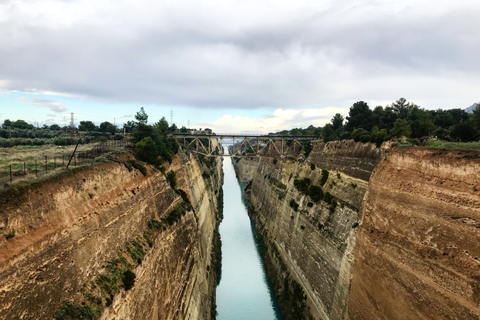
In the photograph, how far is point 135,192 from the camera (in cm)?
1700

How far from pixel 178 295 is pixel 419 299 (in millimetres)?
13072

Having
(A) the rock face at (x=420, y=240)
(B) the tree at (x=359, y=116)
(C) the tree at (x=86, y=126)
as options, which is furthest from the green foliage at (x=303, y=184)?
→ (C) the tree at (x=86, y=126)

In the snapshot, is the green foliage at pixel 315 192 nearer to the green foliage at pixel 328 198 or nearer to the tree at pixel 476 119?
the green foliage at pixel 328 198

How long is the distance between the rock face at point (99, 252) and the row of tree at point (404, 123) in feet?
52.5

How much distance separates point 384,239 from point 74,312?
579 inches

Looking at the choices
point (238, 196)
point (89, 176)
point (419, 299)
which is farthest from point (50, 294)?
point (238, 196)

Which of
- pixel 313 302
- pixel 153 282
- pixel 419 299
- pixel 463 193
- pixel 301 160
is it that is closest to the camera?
pixel 463 193

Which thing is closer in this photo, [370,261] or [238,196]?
[370,261]

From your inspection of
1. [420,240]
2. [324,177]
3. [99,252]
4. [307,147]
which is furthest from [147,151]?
[307,147]

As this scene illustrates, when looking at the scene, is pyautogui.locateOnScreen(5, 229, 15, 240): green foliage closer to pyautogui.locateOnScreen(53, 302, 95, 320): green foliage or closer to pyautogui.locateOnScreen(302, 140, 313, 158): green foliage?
pyautogui.locateOnScreen(53, 302, 95, 320): green foliage

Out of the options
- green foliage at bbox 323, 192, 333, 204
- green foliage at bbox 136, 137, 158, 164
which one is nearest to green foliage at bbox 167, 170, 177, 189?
green foliage at bbox 136, 137, 158, 164

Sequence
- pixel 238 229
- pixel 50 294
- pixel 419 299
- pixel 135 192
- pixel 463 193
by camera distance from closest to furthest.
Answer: pixel 50 294 < pixel 463 193 < pixel 419 299 < pixel 135 192 < pixel 238 229

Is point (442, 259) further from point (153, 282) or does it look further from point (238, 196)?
point (238, 196)

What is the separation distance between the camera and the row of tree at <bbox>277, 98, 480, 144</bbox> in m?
20.4
